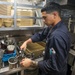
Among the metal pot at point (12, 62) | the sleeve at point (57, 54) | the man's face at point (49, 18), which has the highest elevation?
the man's face at point (49, 18)

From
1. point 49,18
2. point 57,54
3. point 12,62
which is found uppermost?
point 49,18

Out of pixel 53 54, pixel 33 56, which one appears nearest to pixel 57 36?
pixel 53 54

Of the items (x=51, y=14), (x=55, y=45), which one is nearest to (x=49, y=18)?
(x=51, y=14)

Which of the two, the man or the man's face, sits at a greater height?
the man's face

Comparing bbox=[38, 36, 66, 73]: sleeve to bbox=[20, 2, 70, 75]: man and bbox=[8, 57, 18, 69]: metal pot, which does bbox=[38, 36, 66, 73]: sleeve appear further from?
bbox=[8, 57, 18, 69]: metal pot

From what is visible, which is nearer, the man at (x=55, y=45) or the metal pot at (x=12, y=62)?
the man at (x=55, y=45)

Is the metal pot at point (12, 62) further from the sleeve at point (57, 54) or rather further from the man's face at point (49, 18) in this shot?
the man's face at point (49, 18)

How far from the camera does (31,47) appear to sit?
1.75 m

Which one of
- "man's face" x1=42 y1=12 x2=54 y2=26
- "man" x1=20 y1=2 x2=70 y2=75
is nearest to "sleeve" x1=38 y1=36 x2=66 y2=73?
"man" x1=20 y1=2 x2=70 y2=75

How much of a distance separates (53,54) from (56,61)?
0.07m

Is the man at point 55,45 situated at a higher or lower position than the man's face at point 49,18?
lower

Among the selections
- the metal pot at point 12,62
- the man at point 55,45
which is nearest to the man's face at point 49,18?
the man at point 55,45

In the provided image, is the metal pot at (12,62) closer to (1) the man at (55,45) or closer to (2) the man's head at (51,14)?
(1) the man at (55,45)

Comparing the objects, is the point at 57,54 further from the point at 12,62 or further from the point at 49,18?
the point at 12,62
